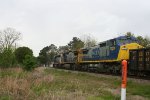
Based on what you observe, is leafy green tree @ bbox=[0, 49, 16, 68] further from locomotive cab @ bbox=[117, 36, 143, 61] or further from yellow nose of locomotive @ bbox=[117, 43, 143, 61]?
yellow nose of locomotive @ bbox=[117, 43, 143, 61]

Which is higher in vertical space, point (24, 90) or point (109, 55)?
point (109, 55)

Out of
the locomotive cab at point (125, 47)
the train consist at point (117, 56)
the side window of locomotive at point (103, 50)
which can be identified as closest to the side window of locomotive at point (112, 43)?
the train consist at point (117, 56)

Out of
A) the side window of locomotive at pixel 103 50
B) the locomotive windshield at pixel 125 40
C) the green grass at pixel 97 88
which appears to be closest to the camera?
the green grass at pixel 97 88

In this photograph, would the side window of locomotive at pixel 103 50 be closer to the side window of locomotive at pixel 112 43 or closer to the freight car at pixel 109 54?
the freight car at pixel 109 54

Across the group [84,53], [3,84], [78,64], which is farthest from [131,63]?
[78,64]

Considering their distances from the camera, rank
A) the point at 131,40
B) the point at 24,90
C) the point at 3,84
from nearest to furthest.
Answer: the point at 24,90 → the point at 3,84 → the point at 131,40

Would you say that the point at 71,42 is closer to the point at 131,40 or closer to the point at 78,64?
the point at 78,64

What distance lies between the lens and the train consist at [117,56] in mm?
24078

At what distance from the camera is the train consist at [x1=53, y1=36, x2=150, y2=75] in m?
24.1

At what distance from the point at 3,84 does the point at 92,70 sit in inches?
1021

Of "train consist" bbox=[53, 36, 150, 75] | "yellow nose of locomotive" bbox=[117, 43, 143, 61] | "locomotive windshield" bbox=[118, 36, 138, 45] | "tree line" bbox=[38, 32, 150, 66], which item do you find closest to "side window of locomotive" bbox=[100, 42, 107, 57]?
"train consist" bbox=[53, 36, 150, 75]

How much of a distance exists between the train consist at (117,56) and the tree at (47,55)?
7404 centimetres

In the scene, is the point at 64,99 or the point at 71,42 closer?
the point at 64,99

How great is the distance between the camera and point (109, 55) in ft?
101
